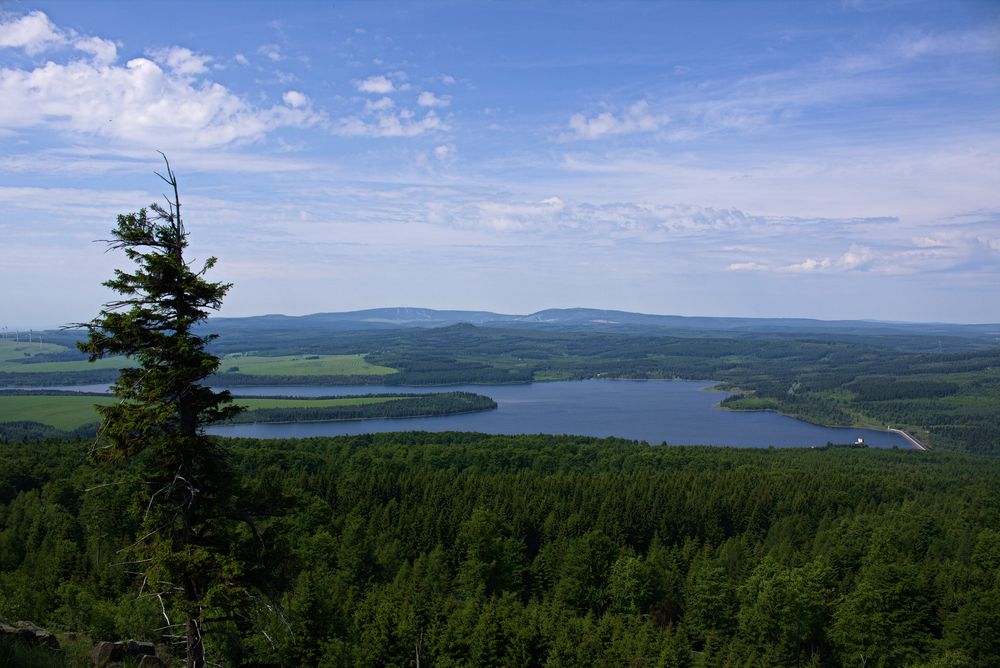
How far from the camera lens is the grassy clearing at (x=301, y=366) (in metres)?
153

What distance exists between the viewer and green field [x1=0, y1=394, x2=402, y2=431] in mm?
77625

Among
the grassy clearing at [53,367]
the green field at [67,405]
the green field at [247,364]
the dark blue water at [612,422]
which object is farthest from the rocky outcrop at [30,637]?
the grassy clearing at [53,367]

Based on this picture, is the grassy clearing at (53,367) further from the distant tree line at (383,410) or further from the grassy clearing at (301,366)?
the distant tree line at (383,410)

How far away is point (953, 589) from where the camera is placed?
22344 mm

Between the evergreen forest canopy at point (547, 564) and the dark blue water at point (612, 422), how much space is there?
40481 mm

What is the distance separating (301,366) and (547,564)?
146 metres

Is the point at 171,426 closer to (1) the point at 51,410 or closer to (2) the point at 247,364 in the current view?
(1) the point at 51,410

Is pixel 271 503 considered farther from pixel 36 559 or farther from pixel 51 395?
pixel 51 395

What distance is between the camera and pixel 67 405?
292 ft

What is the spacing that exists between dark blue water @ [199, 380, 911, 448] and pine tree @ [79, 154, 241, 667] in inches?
2996

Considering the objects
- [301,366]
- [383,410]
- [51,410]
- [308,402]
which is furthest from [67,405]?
→ [301,366]

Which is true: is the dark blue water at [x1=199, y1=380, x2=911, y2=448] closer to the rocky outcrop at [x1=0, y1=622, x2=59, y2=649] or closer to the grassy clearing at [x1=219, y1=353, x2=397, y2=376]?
the grassy clearing at [x1=219, y1=353, x2=397, y2=376]

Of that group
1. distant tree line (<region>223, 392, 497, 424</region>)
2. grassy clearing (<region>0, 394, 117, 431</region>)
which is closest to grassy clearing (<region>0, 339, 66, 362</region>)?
grassy clearing (<region>0, 394, 117, 431</region>)

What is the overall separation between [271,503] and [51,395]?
114522mm
